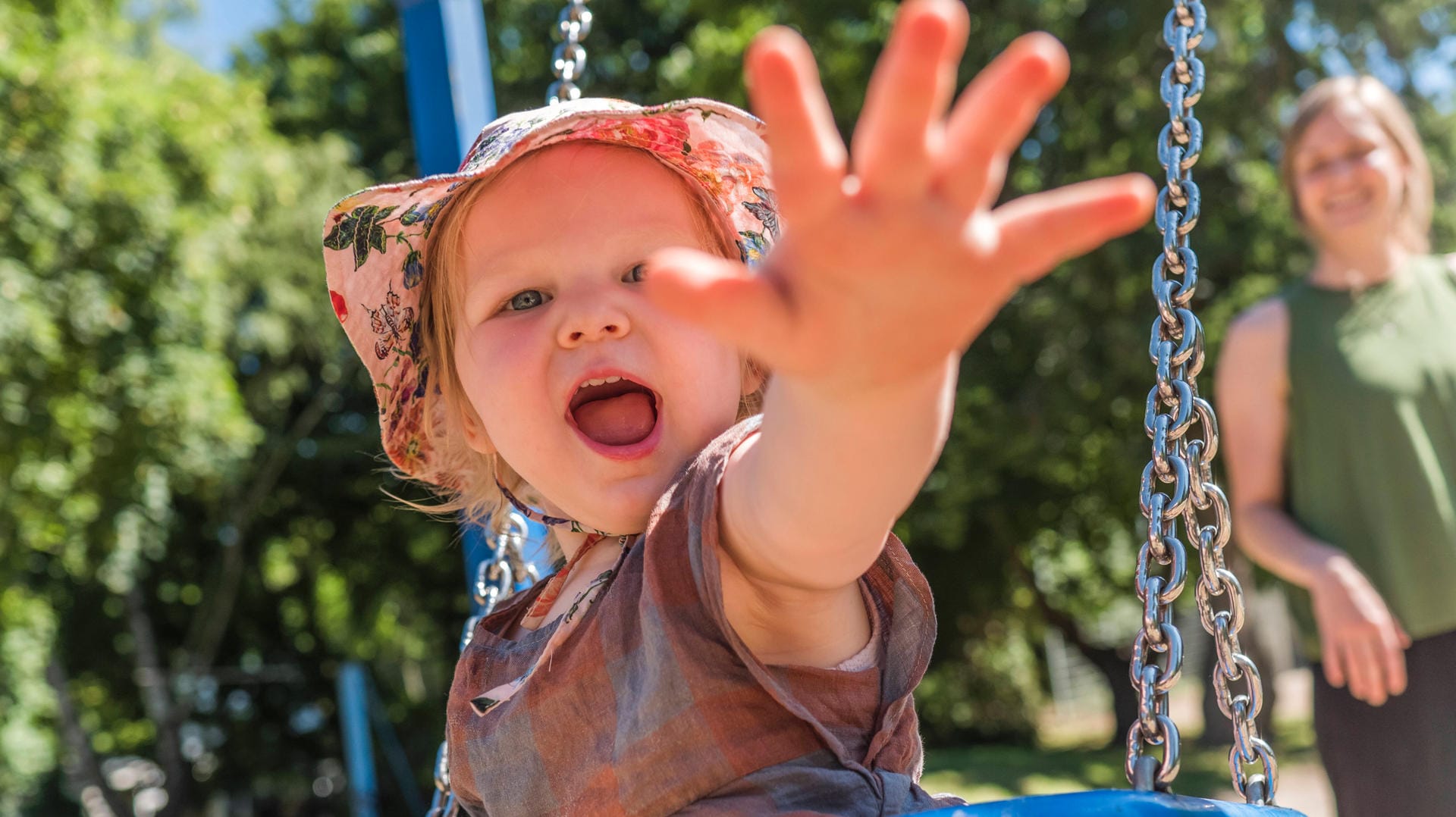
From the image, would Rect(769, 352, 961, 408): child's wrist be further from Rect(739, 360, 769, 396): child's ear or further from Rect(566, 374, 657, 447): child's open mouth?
Rect(739, 360, 769, 396): child's ear

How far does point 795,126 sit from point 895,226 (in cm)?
7

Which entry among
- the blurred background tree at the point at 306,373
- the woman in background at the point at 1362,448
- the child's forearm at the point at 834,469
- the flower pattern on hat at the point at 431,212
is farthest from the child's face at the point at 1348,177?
the blurred background tree at the point at 306,373

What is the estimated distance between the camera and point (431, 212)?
4.25 ft

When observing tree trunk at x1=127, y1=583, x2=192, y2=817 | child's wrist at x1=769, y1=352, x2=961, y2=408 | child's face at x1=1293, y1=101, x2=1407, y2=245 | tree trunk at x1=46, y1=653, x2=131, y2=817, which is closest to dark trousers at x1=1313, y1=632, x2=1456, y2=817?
child's face at x1=1293, y1=101, x2=1407, y2=245

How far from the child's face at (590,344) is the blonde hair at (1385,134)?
153 cm

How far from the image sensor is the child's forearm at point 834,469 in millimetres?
699

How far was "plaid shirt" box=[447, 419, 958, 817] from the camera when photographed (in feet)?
3.10

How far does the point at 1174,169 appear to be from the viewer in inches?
45.7

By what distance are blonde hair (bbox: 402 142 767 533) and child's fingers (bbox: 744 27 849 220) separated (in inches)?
25.3

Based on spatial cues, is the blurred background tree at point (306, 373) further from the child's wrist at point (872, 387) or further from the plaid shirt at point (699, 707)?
the child's wrist at point (872, 387)

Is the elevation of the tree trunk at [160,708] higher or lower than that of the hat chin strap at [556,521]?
lower

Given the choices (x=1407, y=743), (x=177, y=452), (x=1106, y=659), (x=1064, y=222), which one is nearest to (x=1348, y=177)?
(x=1407, y=743)

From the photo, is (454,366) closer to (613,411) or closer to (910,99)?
(613,411)

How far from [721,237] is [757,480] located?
520mm
